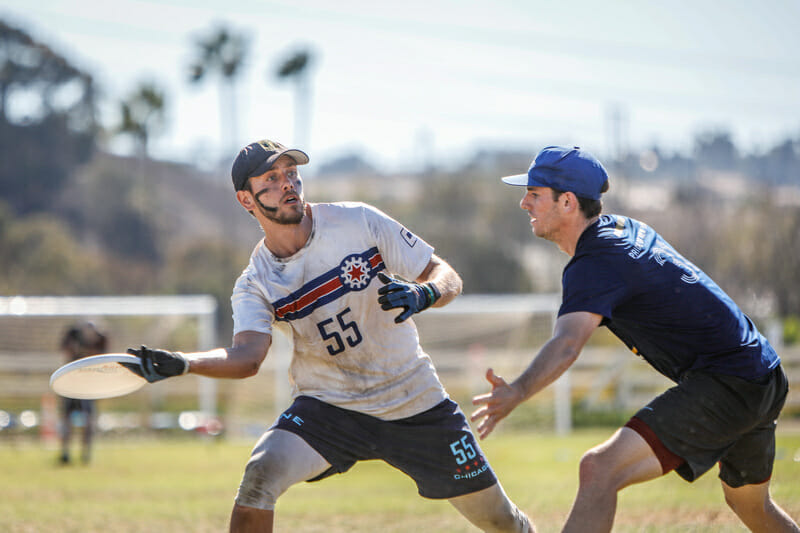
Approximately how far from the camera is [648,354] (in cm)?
502

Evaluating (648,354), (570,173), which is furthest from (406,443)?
(570,173)

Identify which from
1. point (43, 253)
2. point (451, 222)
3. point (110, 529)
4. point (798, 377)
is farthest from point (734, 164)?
point (110, 529)

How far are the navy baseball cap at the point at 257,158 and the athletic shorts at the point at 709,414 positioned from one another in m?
2.43

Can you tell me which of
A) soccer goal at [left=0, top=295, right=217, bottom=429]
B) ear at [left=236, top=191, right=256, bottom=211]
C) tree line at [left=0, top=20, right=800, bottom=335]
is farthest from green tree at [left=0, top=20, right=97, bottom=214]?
ear at [left=236, top=191, right=256, bottom=211]

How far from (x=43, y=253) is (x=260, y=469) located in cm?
4980

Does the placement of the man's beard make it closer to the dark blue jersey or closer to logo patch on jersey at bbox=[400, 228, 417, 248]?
logo patch on jersey at bbox=[400, 228, 417, 248]

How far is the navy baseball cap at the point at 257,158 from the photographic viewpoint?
215 inches

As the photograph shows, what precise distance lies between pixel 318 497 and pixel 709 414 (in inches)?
307

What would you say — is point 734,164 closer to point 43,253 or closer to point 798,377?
point 798,377

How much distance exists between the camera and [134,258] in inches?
2665

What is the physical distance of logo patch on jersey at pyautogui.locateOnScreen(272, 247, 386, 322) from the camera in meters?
5.49

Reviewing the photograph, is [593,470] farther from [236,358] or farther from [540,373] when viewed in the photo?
[236,358]

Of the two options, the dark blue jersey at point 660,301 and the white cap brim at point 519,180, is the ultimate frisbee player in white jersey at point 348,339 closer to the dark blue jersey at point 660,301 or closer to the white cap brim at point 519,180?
the white cap brim at point 519,180

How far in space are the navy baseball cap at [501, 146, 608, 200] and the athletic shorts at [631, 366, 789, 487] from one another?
3.53ft
